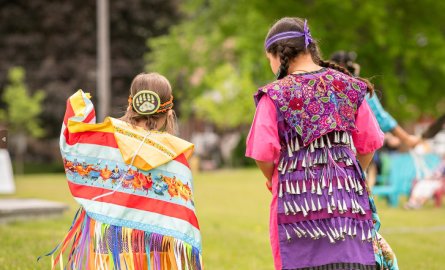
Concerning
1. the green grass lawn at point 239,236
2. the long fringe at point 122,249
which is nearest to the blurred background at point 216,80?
the green grass lawn at point 239,236

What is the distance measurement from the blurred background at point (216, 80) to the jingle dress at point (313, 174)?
2.68 metres

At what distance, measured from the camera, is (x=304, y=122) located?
3.85 metres

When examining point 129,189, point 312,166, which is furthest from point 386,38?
point 312,166

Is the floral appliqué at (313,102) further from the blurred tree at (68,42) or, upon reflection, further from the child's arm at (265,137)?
the blurred tree at (68,42)

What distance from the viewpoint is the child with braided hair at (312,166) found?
381 centimetres

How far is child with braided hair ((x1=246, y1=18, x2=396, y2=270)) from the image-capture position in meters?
3.81

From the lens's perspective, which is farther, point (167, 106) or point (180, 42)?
point (180, 42)

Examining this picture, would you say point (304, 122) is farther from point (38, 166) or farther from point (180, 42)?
point (38, 166)

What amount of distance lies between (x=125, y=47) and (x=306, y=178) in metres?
34.2

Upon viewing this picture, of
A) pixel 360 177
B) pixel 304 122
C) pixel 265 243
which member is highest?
pixel 304 122

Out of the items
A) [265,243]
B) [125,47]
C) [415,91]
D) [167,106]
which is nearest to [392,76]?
[415,91]

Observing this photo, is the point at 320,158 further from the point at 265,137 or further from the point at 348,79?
the point at 348,79

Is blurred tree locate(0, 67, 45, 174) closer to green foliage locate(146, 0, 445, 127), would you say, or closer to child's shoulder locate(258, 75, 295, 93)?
green foliage locate(146, 0, 445, 127)

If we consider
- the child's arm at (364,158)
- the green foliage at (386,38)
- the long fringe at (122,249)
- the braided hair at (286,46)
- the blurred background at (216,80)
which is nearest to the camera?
the braided hair at (286,46)
